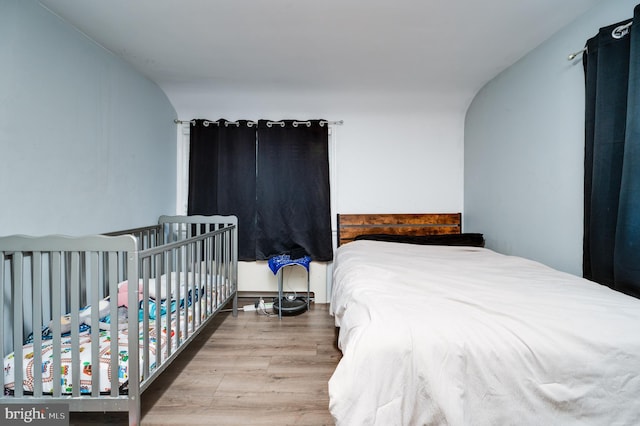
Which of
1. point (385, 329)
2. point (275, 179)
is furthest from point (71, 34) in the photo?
point (385, 329)

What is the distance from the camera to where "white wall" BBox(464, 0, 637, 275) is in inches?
71.6

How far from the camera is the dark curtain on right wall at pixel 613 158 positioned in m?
1.38

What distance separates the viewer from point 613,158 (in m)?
1.53

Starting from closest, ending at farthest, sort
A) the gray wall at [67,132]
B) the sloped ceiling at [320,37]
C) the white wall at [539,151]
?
the gray wall at [67,132] < the sloped ceiling at [320,37] < the white wall at [539,151]

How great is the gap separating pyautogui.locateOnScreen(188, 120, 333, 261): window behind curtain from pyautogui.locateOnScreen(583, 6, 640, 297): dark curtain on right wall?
2081 mm

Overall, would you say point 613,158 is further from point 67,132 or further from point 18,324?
point 67,132

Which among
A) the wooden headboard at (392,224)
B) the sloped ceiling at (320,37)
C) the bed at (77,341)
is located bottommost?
the bed at (77,341)

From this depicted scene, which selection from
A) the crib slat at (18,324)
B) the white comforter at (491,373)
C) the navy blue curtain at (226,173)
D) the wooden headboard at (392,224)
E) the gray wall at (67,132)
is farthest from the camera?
the wooden headboard at (392,224)

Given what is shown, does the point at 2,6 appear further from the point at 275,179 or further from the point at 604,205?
the point at 604,205

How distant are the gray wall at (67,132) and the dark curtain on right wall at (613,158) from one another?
10.4 ft

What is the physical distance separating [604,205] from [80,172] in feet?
10.6

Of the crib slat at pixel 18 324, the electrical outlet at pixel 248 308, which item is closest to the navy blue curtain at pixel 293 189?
the electrical outlet at pixel 248 308

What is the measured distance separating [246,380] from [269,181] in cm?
194

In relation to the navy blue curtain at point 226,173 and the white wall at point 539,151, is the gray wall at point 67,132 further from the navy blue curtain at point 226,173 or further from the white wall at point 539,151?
the white wall at point 539,151
